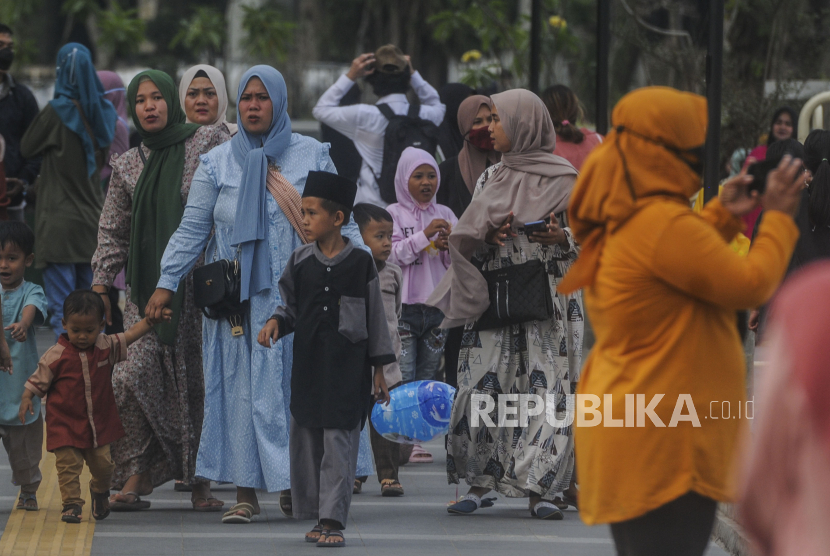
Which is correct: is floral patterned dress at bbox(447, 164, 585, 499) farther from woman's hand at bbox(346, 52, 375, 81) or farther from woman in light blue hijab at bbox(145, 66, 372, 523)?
woman's hand at bbox(346, 52, 375, 81)

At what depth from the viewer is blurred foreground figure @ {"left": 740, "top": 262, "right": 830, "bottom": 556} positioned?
74.7 inches

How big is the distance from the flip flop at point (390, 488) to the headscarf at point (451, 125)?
119 inches

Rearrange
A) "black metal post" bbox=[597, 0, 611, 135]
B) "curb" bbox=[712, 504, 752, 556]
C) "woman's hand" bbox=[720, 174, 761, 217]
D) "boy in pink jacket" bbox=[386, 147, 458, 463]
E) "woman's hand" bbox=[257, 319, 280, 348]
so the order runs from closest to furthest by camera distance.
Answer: "woman's hand" bbox=[720, 174, 761, 217] → "curb" bbox=[712, 504, 752, 556] → "woman's hand" bbox=[257, 319, 280, 348] → "boy in pink jacket" bbox=[386, 147, 458, 463] → "black metal post" bbox=[597, 0, 611, 135]

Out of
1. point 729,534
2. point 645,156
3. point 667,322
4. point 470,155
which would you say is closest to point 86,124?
point 470,155

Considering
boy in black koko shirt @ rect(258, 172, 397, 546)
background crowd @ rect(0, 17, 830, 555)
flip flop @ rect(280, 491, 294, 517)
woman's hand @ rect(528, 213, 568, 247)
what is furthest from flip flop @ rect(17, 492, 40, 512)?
woman's hand @ rect(528, 213, 568, 247)

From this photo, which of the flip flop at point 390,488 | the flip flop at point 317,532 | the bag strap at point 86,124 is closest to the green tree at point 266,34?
the bag strap at point 86,124

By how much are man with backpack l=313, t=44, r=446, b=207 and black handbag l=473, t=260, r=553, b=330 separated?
2732mm

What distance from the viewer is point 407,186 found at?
25.7 feet

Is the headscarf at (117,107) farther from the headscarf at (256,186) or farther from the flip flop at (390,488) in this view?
the flip flop at (390,488)

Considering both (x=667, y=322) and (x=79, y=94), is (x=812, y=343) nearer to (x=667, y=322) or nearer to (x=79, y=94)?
(x=667, y=322)

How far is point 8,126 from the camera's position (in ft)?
33.5

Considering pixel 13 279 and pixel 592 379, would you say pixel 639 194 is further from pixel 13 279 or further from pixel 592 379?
pixel 13 279

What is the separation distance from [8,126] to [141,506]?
15.7 feet

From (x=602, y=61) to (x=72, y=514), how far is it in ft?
21.2
